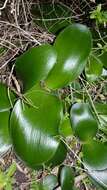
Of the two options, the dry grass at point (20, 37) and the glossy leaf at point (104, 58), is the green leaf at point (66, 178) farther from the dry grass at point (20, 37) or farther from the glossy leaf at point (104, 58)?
the glossy leaf at point (104, 58)

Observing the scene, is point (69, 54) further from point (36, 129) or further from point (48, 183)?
point (48, 183)

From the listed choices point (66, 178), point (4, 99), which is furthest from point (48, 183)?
point (4, 99)

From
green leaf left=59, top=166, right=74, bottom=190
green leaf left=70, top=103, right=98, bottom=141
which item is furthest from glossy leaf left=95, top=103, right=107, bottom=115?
green leaf left=59, top=166, right=74, bottom=190

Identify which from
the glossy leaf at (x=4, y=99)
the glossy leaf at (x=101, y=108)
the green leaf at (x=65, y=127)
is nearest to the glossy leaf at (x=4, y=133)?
the glossy leaf at (x=4, y=99)

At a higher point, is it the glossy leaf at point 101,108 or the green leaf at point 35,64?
the green leaf at point 35,64

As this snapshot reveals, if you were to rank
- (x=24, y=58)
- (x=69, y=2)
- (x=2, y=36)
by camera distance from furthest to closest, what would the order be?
(x=69, y=2) < (x=2, y=36) < (x=24, y=58)

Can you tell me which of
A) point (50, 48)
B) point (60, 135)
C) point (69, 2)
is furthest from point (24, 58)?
point (69, 2)

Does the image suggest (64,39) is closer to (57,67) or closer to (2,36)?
(57,67)

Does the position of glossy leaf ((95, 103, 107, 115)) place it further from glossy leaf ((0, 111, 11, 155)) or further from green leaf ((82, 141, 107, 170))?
glossy leaf ((0, 111, 11, 155))
